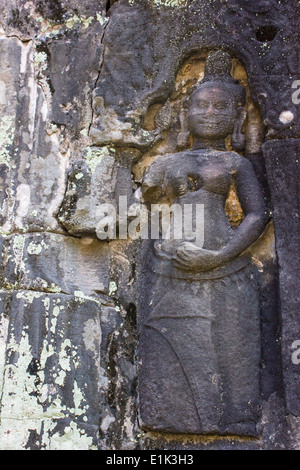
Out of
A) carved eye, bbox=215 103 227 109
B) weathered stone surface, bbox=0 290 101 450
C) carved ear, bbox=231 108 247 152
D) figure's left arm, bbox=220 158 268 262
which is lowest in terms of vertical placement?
weathered stone surface, bbox=0 290 101 450

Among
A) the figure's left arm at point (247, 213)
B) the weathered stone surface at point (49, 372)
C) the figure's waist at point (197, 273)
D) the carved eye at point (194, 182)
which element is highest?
the carved eye at point (194, 182)

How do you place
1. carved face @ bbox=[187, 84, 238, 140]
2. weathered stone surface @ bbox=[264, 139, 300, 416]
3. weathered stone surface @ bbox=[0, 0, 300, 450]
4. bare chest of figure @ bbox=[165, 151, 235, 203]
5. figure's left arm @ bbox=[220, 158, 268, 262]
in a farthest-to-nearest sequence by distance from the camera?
carved face @ bbox=[187, 84, 238, 140] < bare chest of figure @ bbox=[165, 151, 235, 203] < figure's left arm @ bbox=[220, 158, 268, 262] < weathered stone surface @ bbox=[0, 0, 300, 450] < weathered stone surface @ bbox=[264, 139, 300, 416]

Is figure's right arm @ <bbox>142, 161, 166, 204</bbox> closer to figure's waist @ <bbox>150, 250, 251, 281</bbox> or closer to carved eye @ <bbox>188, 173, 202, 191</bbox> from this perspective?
carved eye @ <bbox>188, 173, 202, 191</bbox>

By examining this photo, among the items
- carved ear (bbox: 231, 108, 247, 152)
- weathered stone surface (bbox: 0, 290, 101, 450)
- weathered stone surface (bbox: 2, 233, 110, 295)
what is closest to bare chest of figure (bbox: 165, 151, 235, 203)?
carved ear (bbox: 231, 108, 247, 152)

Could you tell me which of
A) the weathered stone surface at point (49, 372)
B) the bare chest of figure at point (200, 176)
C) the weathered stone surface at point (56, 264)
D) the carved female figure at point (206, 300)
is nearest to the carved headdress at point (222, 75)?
the carved female figure at point (206, 300)

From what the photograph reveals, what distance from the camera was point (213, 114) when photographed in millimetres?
3727

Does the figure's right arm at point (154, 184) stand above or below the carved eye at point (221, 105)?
below

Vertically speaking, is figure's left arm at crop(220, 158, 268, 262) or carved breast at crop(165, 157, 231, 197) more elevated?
carved breast at crop(165, 157, 231, 197)

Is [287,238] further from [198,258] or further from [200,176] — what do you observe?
[200,176]

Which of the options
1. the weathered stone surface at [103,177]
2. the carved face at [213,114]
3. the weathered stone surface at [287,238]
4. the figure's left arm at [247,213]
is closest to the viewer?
the weathered stone surface at [287,238]

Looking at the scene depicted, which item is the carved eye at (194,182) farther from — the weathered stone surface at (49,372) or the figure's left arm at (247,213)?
the weathered stone surface at (49,372)

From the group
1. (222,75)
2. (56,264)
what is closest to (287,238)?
(222,75)

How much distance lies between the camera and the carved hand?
3428 millimetres

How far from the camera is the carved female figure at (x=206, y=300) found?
3.31 metres
